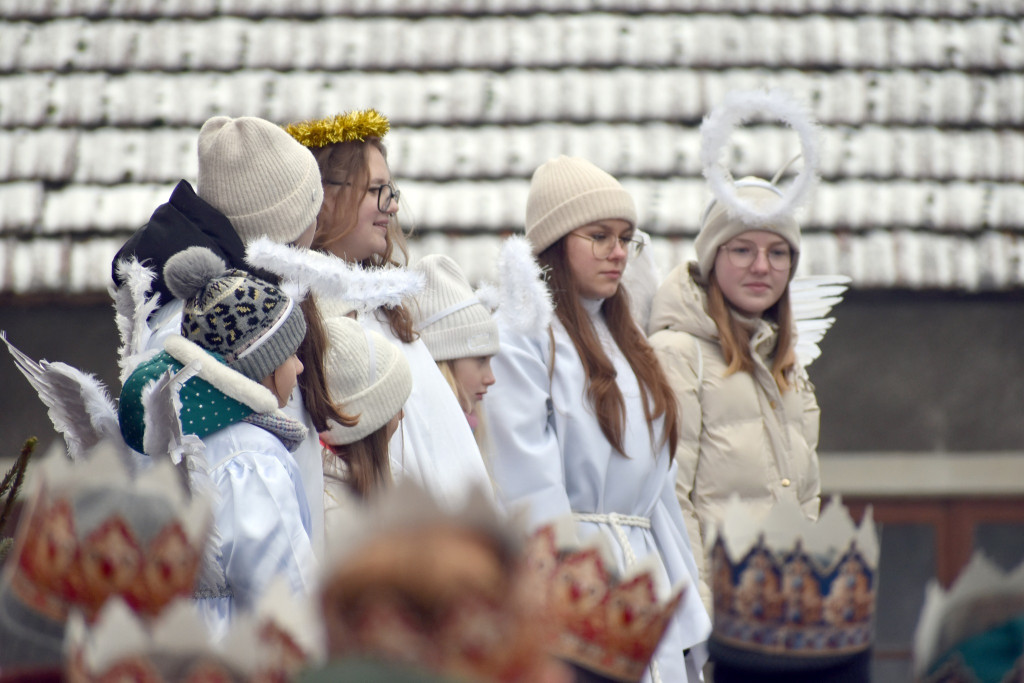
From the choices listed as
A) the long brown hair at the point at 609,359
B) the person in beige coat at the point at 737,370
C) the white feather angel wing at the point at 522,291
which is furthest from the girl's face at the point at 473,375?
the person in beige coat at the point at 737,370

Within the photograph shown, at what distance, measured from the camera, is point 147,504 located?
1283 mm

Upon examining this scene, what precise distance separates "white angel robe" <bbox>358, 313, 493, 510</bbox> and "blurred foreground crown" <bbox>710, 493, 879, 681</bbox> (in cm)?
157

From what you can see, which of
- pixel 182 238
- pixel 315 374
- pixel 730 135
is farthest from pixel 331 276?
pixel 730 135

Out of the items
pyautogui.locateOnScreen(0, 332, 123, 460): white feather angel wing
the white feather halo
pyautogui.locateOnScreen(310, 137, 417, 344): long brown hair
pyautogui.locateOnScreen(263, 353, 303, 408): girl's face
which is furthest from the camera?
the white feather halo

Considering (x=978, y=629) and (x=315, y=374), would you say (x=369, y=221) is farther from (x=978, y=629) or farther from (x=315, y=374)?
(x=978, y=629)

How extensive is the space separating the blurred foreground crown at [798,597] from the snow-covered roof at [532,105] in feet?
10.9

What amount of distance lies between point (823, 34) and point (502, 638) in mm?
4757

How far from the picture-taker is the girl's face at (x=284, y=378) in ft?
7.43

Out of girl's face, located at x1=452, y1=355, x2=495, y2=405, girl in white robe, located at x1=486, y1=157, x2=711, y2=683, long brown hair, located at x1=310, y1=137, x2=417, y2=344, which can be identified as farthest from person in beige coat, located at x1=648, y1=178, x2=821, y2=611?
long brown hair, located at x1=310, y1=137, x2=417, y2=344

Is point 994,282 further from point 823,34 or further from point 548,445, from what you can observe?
point 548,445

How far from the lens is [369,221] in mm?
3078

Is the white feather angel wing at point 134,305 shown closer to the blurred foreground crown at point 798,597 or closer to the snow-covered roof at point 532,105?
the blurred foreground crown at point 798,597

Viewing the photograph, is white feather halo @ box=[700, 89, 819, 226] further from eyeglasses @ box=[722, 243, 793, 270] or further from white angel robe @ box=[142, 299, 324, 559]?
white angel robe @ box=[142, 299, 324, 559]

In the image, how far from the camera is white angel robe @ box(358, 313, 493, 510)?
2918 millimetres
